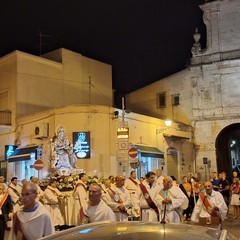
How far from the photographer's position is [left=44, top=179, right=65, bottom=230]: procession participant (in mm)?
15664

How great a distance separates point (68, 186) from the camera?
1661 centimetres

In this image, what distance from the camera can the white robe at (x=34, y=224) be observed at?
194 inches

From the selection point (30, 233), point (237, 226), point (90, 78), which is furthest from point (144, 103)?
point (30, 233)

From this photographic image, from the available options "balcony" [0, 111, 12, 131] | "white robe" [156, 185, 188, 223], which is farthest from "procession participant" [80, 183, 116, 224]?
"balcony" [0, 111, 12, 131]

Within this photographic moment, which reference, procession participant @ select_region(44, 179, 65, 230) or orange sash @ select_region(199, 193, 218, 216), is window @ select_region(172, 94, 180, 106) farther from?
orange sash @ select_region(199, 193, 218, 216)

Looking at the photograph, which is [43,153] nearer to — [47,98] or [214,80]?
[47,98]

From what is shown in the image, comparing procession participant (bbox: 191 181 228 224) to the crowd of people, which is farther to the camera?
procession participant (bbox: 191 181 228 224)

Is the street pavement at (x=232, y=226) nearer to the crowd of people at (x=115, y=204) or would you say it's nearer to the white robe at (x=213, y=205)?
the crowd of people at (x=115, y=204)

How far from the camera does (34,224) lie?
496 cm

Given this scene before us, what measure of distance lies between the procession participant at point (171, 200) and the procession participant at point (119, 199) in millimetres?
891

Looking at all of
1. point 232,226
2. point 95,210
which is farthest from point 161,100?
point 95,210

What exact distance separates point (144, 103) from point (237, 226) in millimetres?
22097

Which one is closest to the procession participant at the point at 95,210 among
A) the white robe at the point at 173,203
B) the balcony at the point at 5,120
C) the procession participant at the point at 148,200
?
the white robe at the point at 173,203

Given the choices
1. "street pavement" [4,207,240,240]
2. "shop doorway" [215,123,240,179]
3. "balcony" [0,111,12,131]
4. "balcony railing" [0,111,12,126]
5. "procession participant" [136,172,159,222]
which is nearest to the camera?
"procession participant" [136,172,159,222]
